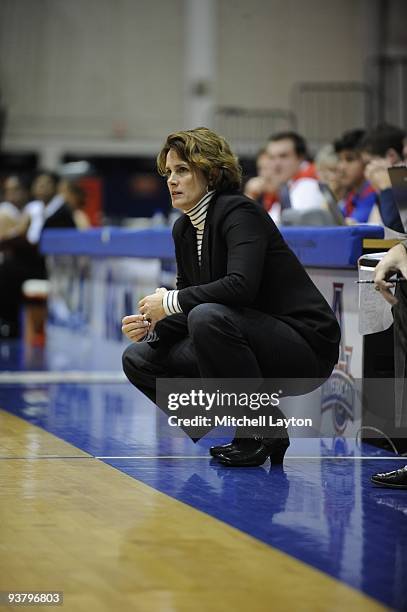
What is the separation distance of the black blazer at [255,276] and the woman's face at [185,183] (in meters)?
0.06

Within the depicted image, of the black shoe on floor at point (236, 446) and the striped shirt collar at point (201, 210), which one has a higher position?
the striped shirt collar at point (201, 210)

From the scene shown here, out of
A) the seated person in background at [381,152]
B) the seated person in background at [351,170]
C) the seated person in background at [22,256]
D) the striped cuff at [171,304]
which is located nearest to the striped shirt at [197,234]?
the striped cuff at [171,304]

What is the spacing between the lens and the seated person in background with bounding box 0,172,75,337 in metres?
9.16

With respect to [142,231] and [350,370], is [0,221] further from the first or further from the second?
[350,370]

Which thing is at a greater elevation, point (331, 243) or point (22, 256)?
point (331, 243)

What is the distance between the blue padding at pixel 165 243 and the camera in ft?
13.1

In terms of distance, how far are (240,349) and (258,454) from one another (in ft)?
1.18

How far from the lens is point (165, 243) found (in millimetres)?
6281

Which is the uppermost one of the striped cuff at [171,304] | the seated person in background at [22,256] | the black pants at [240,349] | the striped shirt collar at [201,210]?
the striped shirt collar at [201,210]

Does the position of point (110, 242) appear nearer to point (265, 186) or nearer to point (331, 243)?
point (265, 186)

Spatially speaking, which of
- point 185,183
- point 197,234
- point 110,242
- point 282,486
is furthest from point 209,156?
point 110,242

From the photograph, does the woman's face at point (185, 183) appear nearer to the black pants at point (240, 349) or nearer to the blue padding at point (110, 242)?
the black pants at point (240, 349)

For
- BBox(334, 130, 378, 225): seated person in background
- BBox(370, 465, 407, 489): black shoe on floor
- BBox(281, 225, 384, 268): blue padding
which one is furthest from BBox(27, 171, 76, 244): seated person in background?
BBox(370, 465, 407, 489): black shoe on floor

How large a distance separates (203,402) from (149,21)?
13936 mm
